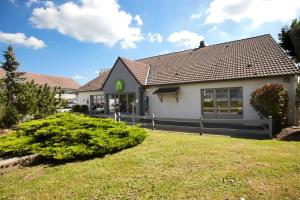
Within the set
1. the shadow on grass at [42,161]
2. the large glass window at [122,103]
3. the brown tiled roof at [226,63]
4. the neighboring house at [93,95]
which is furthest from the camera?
the neighboring house at [93,95]

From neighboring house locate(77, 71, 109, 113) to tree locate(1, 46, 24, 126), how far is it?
25.9ft

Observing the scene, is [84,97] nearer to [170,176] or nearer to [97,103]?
[97,103]

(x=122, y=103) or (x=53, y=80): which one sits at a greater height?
(x=53, y=80)

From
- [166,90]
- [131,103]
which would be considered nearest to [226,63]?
[166,90]

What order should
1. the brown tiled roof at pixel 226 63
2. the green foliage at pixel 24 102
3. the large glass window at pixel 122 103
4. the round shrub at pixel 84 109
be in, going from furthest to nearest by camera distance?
the round shrub at pixel 84 109 → the large glass window at pixel 122 103 → the green foliage at pixel 24 102 → the brown tiled roof at pixel 226 63

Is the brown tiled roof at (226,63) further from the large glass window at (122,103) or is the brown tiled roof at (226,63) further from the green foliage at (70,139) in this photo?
the green foliage at (70,139)

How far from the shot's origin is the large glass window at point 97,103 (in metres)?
26.2

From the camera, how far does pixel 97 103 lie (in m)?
27.1

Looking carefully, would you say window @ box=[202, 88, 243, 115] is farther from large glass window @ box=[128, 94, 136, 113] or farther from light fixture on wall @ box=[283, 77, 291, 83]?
large glass window @ box=[128, 94, 136, 113]

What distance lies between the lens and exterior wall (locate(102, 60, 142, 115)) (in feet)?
67.6

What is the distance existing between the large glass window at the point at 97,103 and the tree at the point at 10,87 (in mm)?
8410

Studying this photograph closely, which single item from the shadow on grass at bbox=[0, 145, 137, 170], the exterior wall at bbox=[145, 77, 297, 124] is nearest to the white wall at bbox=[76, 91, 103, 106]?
the exterior wall at bbox=[145, 77, 297, 124]

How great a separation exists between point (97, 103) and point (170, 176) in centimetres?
2265

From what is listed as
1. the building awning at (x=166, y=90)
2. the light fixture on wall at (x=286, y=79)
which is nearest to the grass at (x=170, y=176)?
the light fixture on wall at (x=286, y=79)
